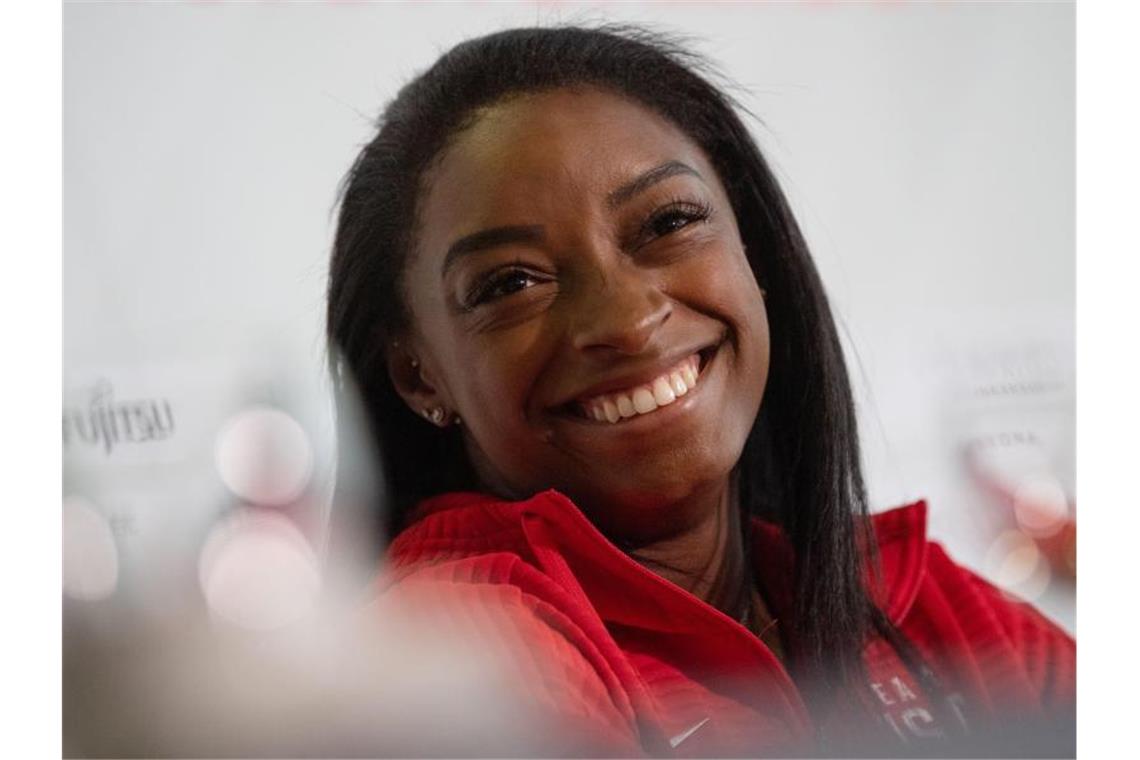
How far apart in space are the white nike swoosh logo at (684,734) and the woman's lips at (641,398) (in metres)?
0.26

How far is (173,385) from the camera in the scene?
1.06 meters

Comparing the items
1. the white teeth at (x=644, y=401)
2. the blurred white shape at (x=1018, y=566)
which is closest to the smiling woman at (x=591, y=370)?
the white teeth at (x=644, y=401)

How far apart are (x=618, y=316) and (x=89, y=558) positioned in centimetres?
51

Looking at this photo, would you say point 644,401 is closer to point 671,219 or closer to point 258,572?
point 671,219

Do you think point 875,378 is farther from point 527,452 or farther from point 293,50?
point 293,50

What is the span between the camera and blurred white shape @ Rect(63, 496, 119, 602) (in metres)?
1.05

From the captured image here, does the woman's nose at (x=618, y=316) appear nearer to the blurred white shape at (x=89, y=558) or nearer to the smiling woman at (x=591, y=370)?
the smiling woman at (x=591, y=370)

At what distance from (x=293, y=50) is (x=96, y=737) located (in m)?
0.62

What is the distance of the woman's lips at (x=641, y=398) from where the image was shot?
0.98 metres

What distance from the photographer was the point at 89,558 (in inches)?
41.5

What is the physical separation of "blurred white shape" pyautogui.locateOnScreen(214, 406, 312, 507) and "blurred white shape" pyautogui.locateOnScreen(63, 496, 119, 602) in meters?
0.12

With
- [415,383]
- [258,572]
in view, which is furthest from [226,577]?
[415,383]

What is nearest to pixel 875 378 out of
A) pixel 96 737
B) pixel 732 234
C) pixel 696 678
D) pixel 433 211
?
pixel 732 234
